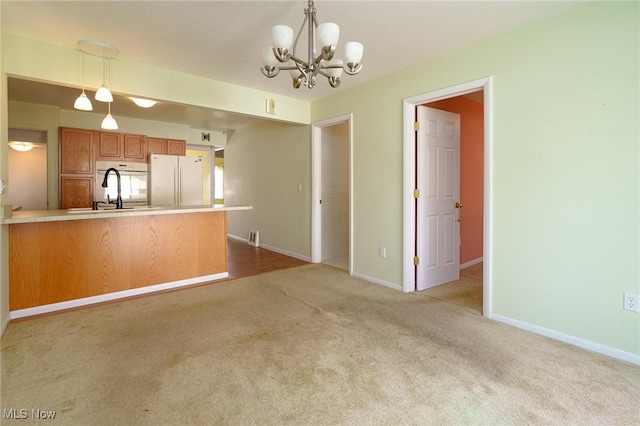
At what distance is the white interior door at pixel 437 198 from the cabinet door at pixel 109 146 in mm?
4925

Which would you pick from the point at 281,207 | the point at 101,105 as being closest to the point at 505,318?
the point at 281,207

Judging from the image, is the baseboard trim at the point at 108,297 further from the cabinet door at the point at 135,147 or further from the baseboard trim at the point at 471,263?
the baseboard trim at the point at 471,263

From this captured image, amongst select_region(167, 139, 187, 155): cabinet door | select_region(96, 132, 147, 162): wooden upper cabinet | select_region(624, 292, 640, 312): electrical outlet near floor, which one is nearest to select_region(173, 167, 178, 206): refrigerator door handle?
select_region(167, 139, 187, 155): cabinet door

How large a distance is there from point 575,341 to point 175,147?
637cm

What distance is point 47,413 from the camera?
1.59m

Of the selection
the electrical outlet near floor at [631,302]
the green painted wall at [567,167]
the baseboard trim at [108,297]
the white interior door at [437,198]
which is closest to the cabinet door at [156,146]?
the baseboard trim at [108,297]

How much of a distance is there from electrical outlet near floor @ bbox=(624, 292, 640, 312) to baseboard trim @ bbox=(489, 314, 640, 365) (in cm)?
31

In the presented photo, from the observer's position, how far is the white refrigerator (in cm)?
560

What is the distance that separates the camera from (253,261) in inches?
197

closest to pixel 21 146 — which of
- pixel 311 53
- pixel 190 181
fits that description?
pixel 190 181

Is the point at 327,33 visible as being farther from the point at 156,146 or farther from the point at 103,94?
the point at 156,146

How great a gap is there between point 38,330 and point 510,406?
11.3 feet

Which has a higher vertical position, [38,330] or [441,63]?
[441,63]

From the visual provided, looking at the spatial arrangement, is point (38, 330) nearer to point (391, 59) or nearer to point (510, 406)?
point (510, 406)
